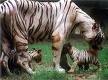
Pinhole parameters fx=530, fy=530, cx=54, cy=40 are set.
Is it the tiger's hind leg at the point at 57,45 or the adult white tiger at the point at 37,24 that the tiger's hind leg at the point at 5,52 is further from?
the tiger's hind leg at the point at 57,45

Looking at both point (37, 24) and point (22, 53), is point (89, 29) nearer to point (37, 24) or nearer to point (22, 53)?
point (37, 24)

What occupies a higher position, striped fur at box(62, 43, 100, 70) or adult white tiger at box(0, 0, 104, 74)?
adult white tiger at box(0, 0, 104, 74)

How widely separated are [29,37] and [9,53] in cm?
36

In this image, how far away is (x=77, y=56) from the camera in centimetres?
714

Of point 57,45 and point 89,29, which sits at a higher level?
point 89,29

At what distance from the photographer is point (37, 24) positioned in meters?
7.03

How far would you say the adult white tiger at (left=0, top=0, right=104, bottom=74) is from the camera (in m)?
6.76

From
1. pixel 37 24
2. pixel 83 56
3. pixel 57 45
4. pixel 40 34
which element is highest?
pixel 37 24

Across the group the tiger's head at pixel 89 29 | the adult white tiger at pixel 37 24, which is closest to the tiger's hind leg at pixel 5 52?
the adult white tiger at pixel 37 24

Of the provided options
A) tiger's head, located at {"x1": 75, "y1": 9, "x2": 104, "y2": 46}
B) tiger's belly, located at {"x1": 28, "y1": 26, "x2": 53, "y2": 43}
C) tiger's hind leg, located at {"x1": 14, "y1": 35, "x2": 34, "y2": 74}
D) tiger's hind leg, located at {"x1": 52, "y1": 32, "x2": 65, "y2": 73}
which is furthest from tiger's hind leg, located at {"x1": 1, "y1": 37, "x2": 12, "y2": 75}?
tiger's head, located at {"x1": 75, "y1": 9, "x2": 104, "y2": 46}

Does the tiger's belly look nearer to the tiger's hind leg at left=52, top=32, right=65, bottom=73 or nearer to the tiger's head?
the tiger's hind leg at left=52, top=32, right=65, bottom=73

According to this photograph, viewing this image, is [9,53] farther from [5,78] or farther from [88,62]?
[88,62]

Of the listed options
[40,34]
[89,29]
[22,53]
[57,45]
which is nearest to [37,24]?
[40,34]

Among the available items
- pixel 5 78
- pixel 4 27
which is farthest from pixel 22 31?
pixel 5 78
